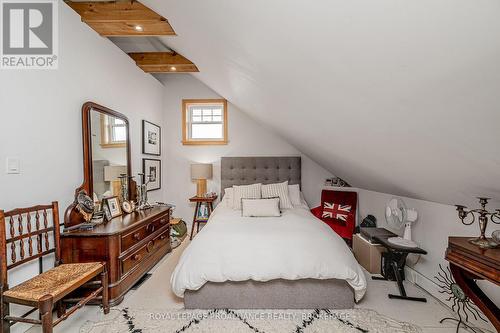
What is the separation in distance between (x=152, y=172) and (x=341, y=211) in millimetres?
3159

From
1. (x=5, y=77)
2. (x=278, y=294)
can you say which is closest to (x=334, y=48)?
(x=278, y=294)

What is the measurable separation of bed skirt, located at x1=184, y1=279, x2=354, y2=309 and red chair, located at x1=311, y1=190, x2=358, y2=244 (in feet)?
5.47

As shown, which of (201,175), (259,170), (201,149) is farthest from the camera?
(201,149)

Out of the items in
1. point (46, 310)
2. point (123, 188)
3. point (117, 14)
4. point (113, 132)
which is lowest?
point (46, 310)

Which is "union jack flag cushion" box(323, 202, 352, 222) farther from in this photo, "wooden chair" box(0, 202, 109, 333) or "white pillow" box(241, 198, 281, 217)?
"wooden chair" box(0, 202, 109, 333)

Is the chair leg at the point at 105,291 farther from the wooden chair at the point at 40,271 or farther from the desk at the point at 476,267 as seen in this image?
the desk at the point at 476,267

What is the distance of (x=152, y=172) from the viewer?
374 cm

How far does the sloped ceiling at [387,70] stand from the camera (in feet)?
2.29

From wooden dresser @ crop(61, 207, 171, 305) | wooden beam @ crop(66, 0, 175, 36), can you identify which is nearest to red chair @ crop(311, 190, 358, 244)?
wooden dresser @ crop(61, 207, 171, 305)

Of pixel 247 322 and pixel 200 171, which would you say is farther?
pixel 200 171

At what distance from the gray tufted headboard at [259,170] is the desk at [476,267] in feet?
8.61

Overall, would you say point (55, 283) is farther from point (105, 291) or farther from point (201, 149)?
point (201, 149)

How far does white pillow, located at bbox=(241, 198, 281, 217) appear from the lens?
2.84 meters

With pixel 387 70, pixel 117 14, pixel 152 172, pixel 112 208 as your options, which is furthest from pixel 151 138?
pixel 387 70
